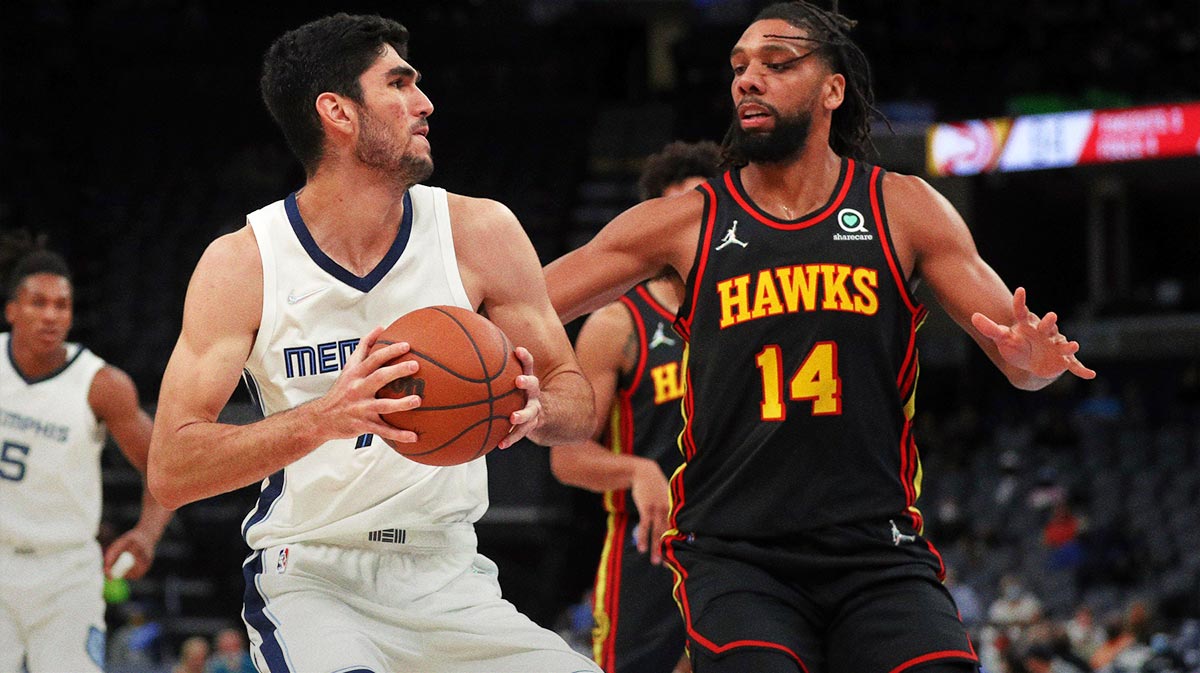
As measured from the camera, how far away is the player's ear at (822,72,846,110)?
4.08m

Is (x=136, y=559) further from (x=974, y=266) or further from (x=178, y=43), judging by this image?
(x=178, y=43)

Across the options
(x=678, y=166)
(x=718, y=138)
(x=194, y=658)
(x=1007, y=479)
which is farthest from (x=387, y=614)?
(x=718, y=138)

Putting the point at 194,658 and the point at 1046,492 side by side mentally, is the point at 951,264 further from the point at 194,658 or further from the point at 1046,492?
the point at 1046,492

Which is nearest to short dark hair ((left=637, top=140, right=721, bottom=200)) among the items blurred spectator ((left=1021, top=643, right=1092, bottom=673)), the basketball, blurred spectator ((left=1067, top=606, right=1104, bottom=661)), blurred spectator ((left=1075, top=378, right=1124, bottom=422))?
the basketball

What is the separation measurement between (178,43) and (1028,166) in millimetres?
11851

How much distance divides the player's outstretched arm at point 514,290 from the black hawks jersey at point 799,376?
33cm

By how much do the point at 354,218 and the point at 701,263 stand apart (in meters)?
0.89

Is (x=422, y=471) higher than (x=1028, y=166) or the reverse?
the reverse

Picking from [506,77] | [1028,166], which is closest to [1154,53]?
[1028,166]

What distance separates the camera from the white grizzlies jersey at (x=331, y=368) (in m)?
3.74

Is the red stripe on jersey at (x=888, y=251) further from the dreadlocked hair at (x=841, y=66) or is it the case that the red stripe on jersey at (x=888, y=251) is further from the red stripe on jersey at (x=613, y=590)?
the red stripe on jersey at (x=613, y=590)

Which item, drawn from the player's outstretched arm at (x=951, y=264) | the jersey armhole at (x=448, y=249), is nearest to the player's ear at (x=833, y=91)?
the player's outstretched arm at (x=951, y=264)

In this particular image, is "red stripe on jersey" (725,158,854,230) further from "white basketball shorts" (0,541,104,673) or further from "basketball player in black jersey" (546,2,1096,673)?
"white basketball shorts" (0,541,104,673)

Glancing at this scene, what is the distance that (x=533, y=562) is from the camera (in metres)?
14.8
